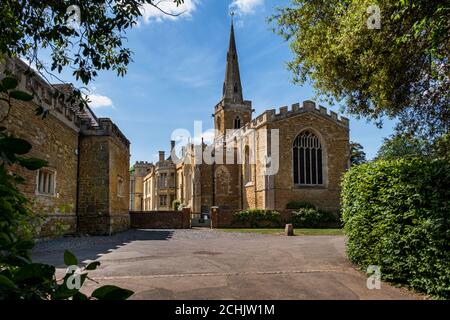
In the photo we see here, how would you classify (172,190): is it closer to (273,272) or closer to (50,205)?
(50,205)

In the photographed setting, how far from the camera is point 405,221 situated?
6094 millimetres

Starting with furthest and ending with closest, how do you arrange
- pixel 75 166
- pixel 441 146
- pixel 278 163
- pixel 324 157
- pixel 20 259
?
pixel 324 157
pixel 278 163
pixel 75 166
pixel 441 146
pixel 20 259

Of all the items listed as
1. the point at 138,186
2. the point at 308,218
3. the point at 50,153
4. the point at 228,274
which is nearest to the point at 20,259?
the point at 228,274

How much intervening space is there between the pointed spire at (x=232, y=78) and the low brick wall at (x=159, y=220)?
24752 mm

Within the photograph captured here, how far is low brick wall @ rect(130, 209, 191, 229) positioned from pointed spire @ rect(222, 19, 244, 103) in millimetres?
24752

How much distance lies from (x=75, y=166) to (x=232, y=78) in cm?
3455

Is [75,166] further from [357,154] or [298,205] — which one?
[357,154]

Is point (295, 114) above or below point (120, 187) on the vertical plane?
above

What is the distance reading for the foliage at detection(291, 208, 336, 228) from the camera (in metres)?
26.1

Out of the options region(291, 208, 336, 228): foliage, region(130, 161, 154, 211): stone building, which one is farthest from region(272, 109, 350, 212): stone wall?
region(130, 161, 154, 211): stone building

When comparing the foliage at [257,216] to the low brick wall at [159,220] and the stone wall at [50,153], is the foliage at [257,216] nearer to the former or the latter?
the low brick wall at [159,220]

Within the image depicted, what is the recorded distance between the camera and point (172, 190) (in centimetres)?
5266

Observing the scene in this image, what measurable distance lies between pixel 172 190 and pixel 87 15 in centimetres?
4934
